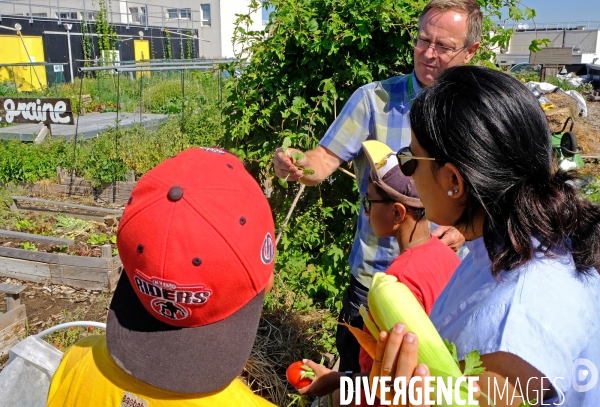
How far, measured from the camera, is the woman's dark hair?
3.88 ft

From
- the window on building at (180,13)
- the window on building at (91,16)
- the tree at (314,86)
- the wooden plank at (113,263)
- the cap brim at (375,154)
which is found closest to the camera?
the cap brim at (375,154)

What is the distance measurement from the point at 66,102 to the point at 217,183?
24.2 feet

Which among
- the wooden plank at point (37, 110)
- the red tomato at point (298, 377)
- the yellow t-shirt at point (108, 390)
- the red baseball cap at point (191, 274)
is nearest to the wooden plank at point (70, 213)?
the wooden plank at point (37, 110)

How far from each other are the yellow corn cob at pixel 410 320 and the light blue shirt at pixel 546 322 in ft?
0.21

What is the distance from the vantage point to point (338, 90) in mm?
4109

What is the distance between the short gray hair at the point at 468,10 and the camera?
249 cm

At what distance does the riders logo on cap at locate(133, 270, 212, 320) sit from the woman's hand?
1.36 feet

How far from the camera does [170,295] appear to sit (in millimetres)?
1127

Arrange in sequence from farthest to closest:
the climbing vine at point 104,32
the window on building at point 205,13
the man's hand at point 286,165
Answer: the window on building at point 205,13
the climbing vine at point 104,32
the man's hand at point 286,165

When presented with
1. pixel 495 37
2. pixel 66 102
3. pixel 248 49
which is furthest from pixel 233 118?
pixel 66 102

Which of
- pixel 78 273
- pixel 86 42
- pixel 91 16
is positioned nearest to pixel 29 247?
pixel 78 273

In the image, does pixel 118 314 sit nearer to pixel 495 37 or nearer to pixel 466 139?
pixel 466 139

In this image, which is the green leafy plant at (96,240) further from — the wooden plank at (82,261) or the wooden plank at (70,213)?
the wooden plank at (82,261)

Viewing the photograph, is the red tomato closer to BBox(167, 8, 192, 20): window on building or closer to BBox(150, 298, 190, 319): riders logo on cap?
BBox(150, 298, 190, 319): riders logo on cap
